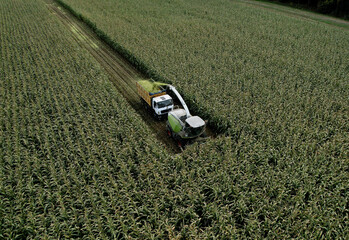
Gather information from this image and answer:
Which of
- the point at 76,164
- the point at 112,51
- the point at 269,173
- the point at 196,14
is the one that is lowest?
the point at 76,164

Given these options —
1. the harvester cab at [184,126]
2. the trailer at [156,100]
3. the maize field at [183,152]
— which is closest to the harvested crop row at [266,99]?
the maize field at [183,152]

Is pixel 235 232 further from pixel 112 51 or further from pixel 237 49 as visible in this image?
pixel 112 51

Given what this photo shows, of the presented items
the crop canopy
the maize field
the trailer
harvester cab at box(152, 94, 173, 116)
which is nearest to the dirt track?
the trailer

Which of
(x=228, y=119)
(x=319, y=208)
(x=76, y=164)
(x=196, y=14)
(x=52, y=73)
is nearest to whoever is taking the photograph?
(x=319, y=208)

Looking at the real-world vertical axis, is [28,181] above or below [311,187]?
below

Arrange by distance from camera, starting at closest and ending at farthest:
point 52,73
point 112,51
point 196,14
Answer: point 52,73 < point 112,51 < point 196,14

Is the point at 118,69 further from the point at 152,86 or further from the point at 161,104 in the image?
the point at 161,104

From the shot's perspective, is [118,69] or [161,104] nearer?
[161,104]

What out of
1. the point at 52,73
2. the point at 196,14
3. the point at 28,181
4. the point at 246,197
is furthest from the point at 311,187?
the point at 196,14

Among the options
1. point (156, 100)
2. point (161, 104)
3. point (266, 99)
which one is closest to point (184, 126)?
point (161, 104)
